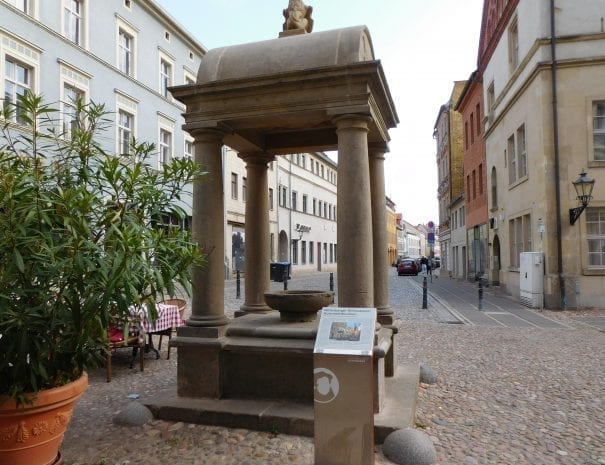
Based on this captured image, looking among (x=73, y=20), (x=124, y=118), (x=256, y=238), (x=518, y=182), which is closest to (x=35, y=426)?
(x=256, y=238)

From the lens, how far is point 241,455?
3711 mm

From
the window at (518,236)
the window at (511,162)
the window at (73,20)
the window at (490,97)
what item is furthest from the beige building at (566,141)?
the window at (73,20)

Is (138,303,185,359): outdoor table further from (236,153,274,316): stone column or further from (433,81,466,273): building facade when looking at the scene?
(433,81,466,273): building facade

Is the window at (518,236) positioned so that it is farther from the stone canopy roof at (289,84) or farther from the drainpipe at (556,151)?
the stone canopy roof at (289,84)

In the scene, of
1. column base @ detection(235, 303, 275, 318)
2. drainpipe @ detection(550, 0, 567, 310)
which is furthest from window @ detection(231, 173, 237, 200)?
column base @ detection(235, 303, 275, 318)

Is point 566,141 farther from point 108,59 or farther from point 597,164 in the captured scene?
point 108,59

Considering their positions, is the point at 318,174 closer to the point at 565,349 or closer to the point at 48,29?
the point at 48,29

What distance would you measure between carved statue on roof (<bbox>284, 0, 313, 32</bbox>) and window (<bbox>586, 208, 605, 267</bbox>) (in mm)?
11023

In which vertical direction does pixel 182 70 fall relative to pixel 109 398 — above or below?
above

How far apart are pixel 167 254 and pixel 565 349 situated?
7077mm

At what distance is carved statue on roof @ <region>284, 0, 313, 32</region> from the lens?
18.1 ft

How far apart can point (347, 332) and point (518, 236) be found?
1510cm

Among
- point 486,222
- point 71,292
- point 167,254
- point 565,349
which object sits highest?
point 486,222

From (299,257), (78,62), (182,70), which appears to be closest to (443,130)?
(299,257)
